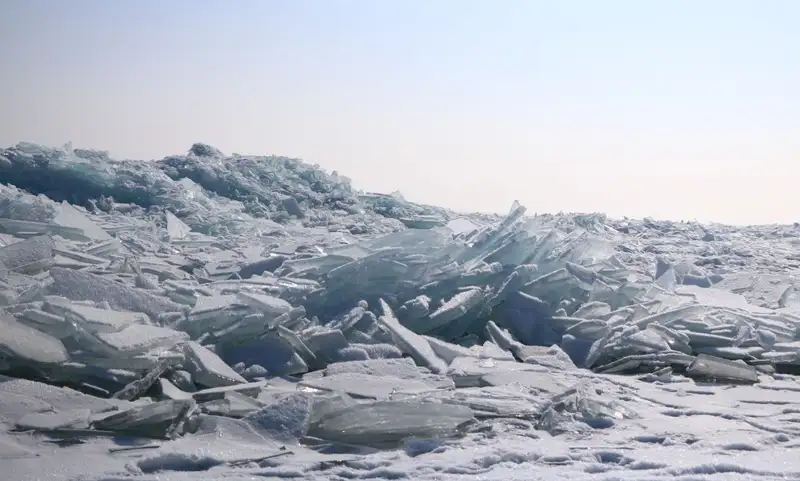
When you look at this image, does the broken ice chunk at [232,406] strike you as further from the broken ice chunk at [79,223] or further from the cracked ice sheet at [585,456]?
the broken ice chunk at [79,223]

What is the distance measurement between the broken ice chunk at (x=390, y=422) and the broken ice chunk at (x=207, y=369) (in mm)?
640

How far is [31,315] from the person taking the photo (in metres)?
3.13

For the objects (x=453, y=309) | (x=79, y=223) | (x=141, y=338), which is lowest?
(x=141, y=338)

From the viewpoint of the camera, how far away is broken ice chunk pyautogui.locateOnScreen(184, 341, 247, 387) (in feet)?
10.2

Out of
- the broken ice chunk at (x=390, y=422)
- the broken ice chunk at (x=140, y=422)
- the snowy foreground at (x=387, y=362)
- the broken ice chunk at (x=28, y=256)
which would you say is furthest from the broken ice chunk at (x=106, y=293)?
the broken ice chunk at (x=390, y=422)

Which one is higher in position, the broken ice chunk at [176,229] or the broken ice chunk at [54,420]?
the broken ice chunk at [176,229]

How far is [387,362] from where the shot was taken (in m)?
3.49

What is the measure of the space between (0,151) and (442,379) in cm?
1077

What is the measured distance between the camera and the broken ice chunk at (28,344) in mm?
2908

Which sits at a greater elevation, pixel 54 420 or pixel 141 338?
pixel 141 338

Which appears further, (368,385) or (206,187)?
(206,187)

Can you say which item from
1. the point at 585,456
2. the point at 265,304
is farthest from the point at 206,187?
the point at 585,456

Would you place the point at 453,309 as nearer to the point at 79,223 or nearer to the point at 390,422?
the point at 390,422

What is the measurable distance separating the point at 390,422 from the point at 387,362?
0.82 meters
